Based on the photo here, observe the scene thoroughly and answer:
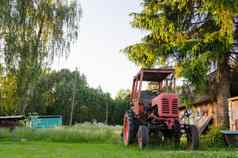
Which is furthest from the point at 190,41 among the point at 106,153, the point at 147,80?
the point at 106,153

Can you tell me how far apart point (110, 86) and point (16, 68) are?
33.8m

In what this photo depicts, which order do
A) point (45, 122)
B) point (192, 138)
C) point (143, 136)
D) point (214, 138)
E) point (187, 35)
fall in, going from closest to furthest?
point (143, 136) < point (192, 138) < point (214, 138) < point (187, 35) < point (45, 122)

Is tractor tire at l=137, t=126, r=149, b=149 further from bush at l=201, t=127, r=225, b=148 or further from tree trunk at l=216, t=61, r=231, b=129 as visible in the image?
tree trunk at l=216, t=61, r=231, b=129

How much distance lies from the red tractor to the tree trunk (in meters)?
2.79

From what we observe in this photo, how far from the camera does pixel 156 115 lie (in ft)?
40.9

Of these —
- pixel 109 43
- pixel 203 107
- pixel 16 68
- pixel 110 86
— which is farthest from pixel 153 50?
pixel 110 86

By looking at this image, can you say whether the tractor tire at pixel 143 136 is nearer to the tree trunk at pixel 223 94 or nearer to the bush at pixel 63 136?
the bush at pixel 63 136

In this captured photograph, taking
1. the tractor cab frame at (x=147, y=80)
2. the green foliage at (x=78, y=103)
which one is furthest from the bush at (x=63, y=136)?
the green foliage at (x=78, y=103)

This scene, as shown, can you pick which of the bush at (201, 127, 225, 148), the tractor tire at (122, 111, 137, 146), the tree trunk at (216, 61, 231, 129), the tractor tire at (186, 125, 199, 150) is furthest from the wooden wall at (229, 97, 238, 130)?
the tractor tire at (122, 111, 137, 146)

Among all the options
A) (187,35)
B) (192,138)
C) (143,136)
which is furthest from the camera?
(187,35)

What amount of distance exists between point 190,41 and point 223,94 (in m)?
2.71

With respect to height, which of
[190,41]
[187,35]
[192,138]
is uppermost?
[187,35]

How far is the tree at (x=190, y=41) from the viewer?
14.8 metres

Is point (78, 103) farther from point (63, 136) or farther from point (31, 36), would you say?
point (63, 136)
